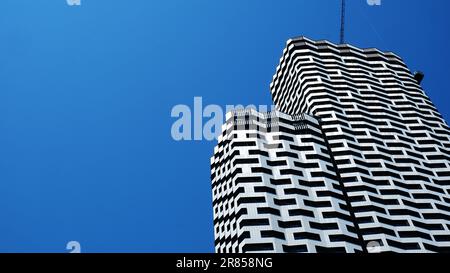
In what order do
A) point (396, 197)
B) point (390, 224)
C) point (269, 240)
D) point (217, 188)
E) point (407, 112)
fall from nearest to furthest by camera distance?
1. point (269, 240)
2. point (390, 224)
3. point (396, 197)
4. point (217, 188)
5. point (407, 112)

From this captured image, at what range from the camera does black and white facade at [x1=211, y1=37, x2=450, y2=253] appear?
242 ft

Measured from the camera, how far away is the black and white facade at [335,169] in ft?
242

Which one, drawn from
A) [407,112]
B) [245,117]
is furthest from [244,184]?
[407,112]

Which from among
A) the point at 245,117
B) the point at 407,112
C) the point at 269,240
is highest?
the point at 407,112

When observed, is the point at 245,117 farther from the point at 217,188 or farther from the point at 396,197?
the point at 396,197

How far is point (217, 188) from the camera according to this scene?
90875 mm

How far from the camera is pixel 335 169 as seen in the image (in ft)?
289

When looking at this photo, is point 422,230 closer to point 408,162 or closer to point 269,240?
point 408,162
